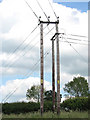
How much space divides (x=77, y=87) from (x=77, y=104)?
34.6 meters

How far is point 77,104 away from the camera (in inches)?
1289

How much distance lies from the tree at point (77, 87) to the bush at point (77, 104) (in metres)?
32.8

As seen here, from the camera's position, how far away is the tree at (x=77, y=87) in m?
66.4

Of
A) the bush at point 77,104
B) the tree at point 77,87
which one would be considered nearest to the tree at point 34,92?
the tree at point 77,87

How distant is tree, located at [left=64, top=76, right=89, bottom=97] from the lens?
66438mm

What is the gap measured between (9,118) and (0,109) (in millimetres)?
7111

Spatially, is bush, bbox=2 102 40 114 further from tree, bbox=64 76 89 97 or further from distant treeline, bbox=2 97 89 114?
tree, bbox=64 76 89 97

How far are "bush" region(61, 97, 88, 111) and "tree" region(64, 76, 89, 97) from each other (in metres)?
32.8

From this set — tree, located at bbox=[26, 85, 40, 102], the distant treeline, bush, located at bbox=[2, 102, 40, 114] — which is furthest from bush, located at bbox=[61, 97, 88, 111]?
tree, located at bbox=[26, 85, 40, 102]

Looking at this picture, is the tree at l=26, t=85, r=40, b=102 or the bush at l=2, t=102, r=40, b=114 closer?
the bush at l=2, t=102, r=40, b=114

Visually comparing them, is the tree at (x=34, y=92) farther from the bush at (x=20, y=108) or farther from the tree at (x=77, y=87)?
the bush at (x=20, y=108)

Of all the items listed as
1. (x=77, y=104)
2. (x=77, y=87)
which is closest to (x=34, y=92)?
(x=77, y=87)

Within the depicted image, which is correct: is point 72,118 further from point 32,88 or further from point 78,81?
point 78,81

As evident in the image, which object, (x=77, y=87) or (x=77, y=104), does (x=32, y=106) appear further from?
(x=77, y=87)
